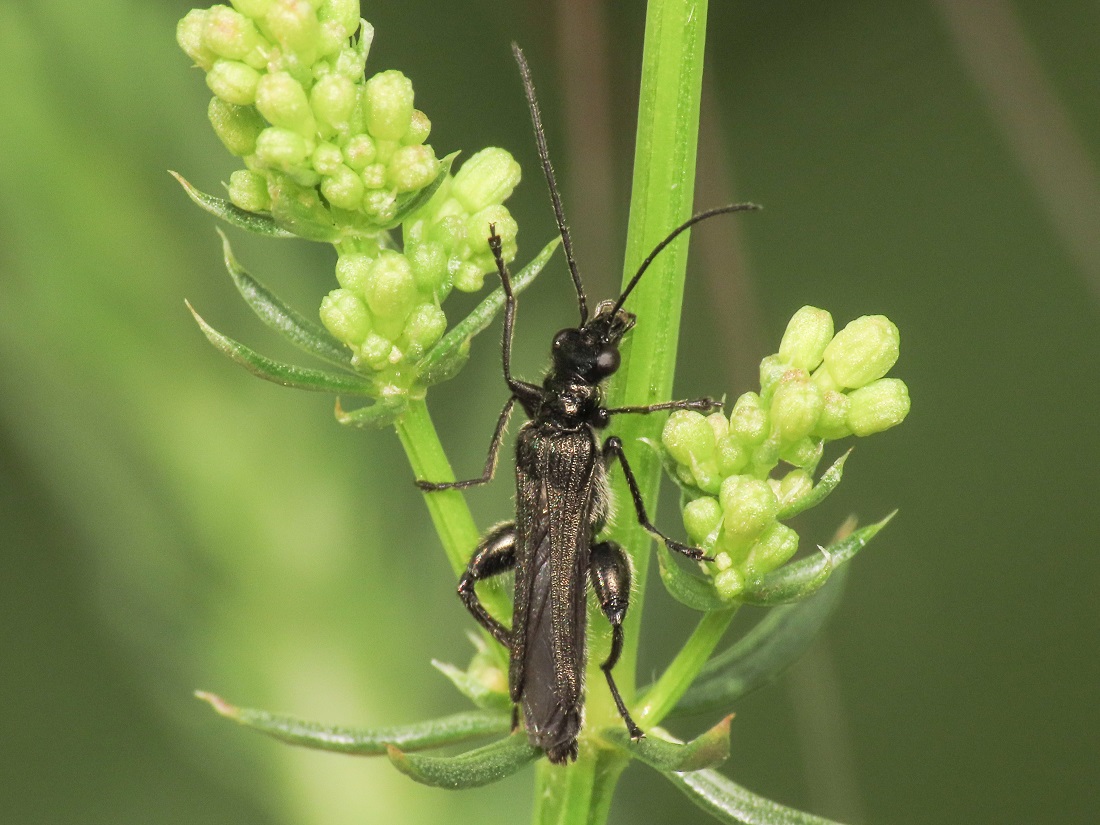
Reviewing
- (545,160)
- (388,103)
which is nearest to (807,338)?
(545,160)

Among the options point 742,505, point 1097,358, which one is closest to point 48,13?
point 742,505

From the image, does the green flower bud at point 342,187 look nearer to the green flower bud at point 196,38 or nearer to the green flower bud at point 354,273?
the green flower bud at point 354,273

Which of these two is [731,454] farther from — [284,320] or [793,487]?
[284,320]

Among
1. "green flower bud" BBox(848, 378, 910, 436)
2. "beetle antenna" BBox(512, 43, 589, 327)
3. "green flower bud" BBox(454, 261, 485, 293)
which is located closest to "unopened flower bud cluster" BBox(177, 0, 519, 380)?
"green flower bud" BBox(454, 261, 485, 293)

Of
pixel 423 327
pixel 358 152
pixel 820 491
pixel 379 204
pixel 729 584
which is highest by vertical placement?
pixel 358 152

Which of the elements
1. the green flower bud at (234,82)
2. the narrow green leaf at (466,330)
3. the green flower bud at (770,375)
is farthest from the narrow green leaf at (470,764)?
the green flower bud at (234,82)

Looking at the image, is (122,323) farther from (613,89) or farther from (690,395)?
(690,395)
